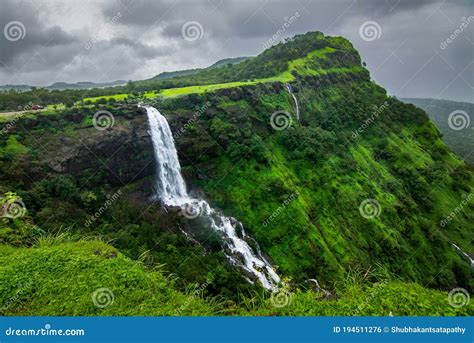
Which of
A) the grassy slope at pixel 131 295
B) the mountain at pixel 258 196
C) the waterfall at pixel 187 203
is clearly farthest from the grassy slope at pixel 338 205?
the grassy slope at pixel 131 295

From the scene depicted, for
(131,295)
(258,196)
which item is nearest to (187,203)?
(258,196)

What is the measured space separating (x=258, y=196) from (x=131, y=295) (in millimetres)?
26737

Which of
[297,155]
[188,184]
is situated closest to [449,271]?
[297,155]

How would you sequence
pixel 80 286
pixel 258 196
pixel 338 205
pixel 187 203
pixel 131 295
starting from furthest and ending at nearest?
pixel 338 205 → pixel 258 196 → pixel 187 203 → pixel 80 286 → pixel 131 295

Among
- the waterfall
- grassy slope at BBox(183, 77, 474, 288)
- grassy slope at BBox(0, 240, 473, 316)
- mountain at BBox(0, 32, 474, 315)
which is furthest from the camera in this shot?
grassy slope at BBox(183, 77, 474, 288)

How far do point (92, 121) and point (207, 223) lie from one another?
41.4 feet

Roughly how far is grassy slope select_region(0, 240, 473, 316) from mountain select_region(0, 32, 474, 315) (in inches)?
1.5

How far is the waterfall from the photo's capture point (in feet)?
87.2

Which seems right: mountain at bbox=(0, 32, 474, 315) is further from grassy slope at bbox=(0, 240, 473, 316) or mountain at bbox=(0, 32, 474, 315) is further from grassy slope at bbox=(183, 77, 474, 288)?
grassy slope at bbox=(183, 77, 474, 288)

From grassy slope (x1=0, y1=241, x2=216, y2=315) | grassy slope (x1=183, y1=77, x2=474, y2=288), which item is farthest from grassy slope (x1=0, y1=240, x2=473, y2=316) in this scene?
grassy slope (x1=183, y1=77, x2=474, y2=288)

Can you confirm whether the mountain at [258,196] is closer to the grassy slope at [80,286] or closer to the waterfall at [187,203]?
the grassy slope at [80,286]

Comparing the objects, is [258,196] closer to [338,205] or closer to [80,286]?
[338,205]

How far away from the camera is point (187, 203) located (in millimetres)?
29062

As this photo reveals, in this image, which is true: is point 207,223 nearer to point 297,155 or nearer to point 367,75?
point 297,155
